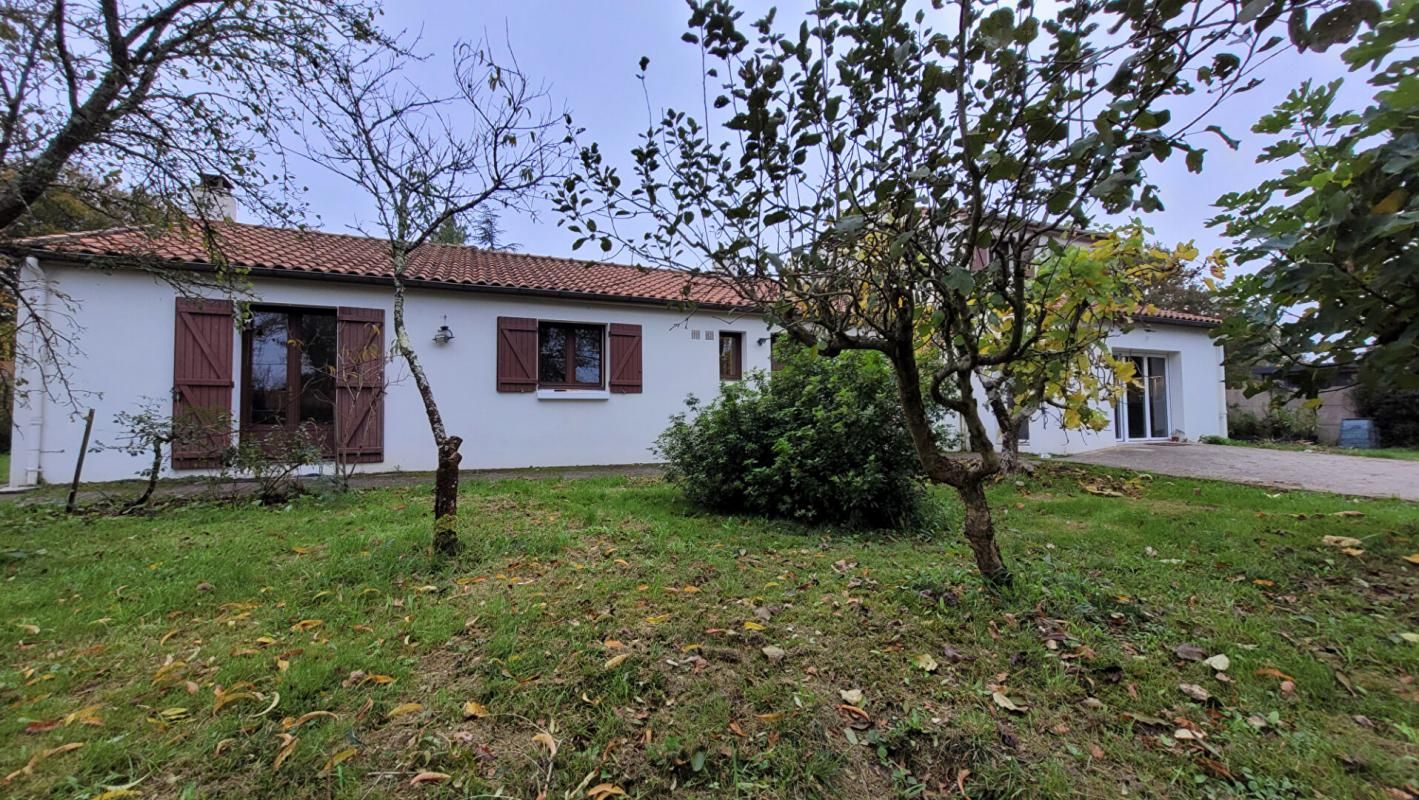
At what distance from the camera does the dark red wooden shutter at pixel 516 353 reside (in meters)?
9.31

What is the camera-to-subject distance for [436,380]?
29.2 ft

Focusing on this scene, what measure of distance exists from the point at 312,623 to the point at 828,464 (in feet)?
12.8

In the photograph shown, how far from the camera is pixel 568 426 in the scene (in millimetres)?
9781

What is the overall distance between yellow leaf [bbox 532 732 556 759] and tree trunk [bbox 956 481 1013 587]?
2.25m

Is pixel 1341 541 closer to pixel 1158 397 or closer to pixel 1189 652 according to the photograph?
pixel 1189 652

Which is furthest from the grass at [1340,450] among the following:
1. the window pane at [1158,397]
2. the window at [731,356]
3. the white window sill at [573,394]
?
the white window sill at [573,394]

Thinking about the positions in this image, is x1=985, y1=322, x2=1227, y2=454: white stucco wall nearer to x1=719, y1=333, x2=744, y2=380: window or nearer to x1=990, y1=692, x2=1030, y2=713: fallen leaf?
x1=719, y1=333, x2=744, y2=380: window

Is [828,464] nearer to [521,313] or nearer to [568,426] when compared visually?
[568,426]

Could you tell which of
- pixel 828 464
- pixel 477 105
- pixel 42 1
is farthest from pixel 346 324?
pixel 828 464

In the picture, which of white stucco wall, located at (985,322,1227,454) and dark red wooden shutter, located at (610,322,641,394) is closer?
dark red wooden shutter, located at (610,322,641,394)

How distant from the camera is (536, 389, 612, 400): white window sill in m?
9.58

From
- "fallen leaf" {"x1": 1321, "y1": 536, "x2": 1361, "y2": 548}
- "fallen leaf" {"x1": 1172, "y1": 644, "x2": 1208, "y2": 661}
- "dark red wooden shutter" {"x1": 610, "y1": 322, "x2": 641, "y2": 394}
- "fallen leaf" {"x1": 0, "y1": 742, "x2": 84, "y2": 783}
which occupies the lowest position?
"fallen leaf" {"x1": 0, "y1": 742, "x2": 84, "y2": 783}

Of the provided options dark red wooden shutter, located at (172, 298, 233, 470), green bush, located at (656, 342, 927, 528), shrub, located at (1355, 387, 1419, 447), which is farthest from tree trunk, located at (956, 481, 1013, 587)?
shrub, located at (1355, 387, 1419, 447)

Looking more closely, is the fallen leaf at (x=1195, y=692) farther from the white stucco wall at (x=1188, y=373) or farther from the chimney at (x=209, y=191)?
the white stucco wall at (x=1188, y=373)
